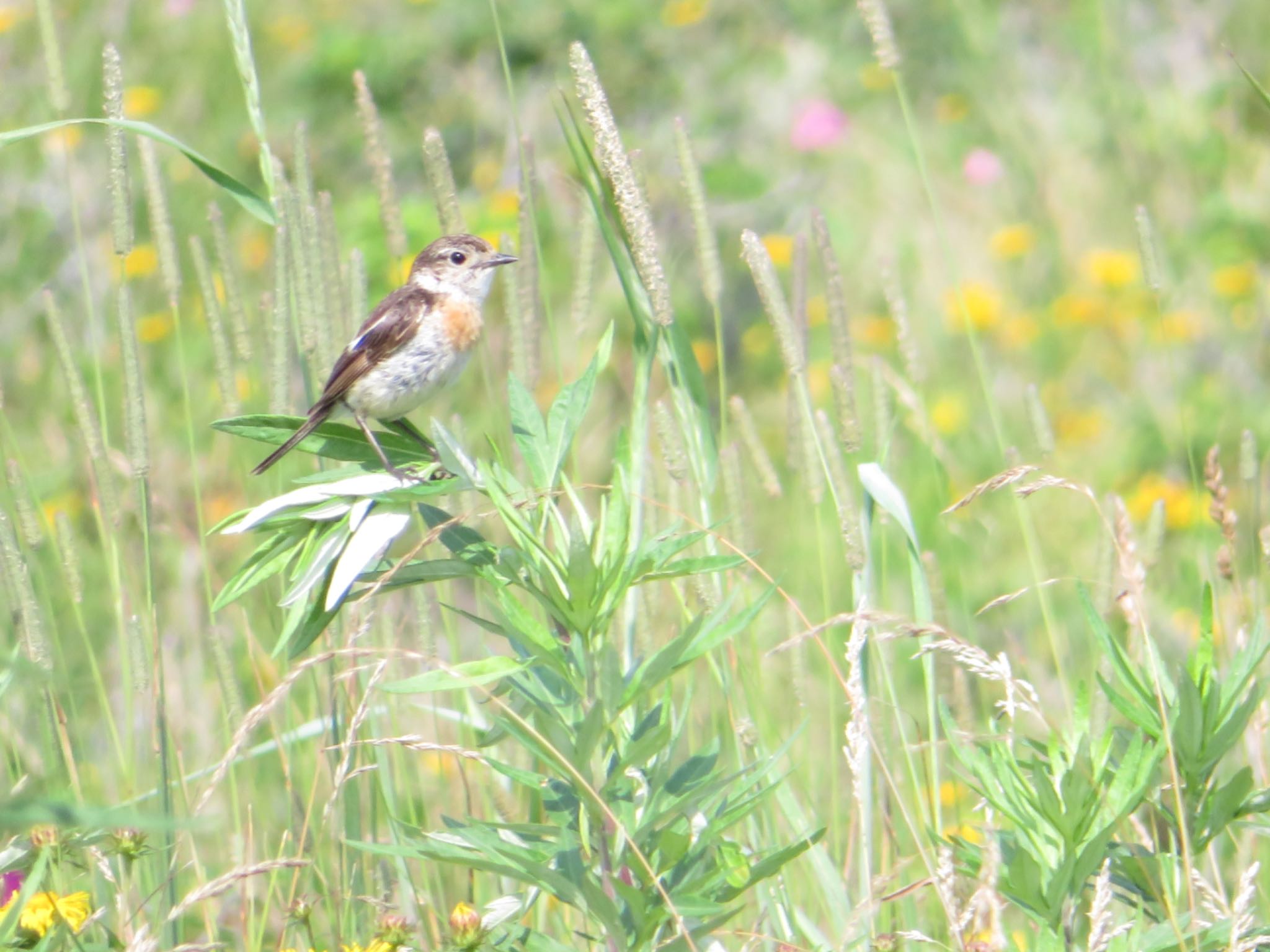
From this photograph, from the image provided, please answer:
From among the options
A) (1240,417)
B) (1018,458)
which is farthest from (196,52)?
(1018,458)

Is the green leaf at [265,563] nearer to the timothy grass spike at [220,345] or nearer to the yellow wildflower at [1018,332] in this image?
the timothy grass spike at [220,345]

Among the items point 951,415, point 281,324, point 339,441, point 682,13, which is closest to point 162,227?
point 281,324

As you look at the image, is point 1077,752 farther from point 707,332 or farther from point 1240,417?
point 707,332

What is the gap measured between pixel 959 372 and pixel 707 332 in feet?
3.87

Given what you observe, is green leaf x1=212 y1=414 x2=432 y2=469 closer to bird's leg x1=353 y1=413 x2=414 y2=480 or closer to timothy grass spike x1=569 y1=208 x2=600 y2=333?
bird's leg x1=353 y1=413 x2=414 y2=480

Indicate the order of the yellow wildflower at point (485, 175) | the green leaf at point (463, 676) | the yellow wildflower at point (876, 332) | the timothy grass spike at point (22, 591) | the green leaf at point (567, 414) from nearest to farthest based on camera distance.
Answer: the green leaf at point (463, 676) < the green leaf at point (567, 414) < the timothy grass spike at point (22, 591) < the yellow wildflower at point (876, 332) < the yellow wildflower at point (485, 175)

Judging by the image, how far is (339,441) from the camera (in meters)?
2.00

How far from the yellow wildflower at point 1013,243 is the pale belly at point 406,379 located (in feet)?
13.1

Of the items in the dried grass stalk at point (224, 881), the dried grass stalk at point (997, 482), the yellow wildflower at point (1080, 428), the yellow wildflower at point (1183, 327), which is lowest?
the yellow wildflower at point (1080, 428)

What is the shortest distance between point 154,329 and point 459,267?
2796 millimetres

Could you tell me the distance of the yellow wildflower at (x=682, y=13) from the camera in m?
7.57

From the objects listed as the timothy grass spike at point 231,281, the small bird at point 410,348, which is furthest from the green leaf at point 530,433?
the small bird at point 410,348

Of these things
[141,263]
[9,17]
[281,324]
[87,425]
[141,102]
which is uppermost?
[9,17]

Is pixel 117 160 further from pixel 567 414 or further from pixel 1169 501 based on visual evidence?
pixel 1169 501
